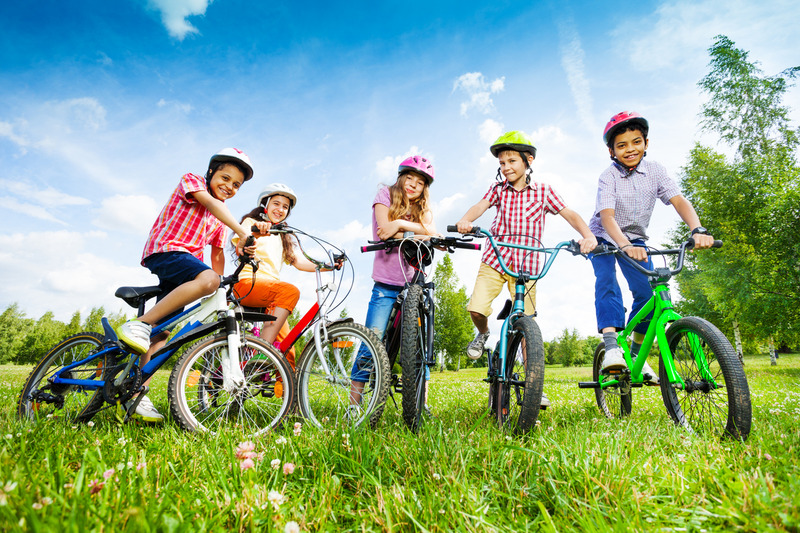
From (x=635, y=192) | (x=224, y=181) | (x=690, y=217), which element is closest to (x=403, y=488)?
(x=224, y=181)

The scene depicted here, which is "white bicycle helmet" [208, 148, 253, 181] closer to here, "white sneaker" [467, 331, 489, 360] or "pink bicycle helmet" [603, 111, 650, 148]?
"white sneaker" [467, 331, 489, 360]

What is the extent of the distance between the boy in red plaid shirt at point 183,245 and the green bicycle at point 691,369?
367cm

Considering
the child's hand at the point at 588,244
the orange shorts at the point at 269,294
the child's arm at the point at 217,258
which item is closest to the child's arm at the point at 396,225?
the orange shorts at the point at 269,294

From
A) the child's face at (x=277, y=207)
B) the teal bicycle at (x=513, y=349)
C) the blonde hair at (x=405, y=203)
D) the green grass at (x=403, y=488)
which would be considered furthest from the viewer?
the child's face at (x=277, y=207)

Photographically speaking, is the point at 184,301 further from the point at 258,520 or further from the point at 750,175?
the point at 750,175

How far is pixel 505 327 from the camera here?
12.4ft

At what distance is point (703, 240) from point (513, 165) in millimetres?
1893

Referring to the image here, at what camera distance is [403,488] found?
177cm

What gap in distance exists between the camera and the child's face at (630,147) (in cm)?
452

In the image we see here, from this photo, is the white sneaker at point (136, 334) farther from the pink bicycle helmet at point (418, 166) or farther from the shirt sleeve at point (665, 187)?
the shirt sleeve at point (665, 187)

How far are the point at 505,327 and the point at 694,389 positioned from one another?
60.3 inches

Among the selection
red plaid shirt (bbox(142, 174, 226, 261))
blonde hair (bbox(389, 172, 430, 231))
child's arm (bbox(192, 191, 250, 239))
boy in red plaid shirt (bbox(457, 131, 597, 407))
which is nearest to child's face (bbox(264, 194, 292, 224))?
red plaid shirt (bbox(142, 174, 226, 261))

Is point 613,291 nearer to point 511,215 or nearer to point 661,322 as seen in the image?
point 661,322

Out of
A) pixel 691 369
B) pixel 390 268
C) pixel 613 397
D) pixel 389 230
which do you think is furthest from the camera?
pixel 613 397
